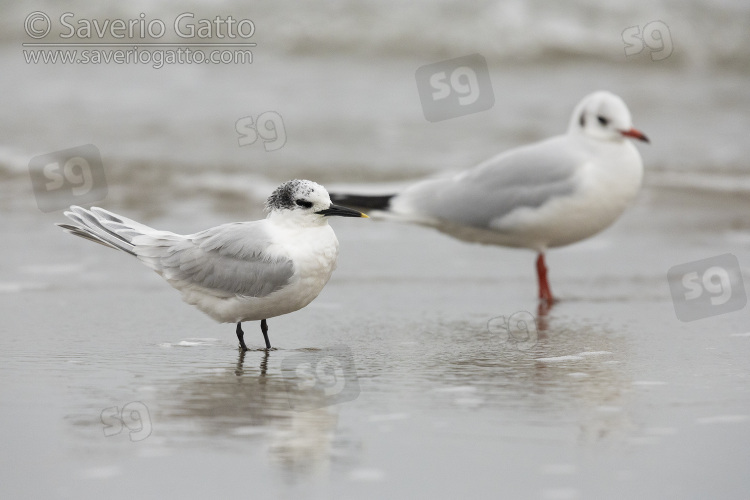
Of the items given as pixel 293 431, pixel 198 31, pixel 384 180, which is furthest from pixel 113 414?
pixel 198 31

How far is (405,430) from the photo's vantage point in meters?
3.30

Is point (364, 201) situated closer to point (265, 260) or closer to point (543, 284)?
point (543, 284)

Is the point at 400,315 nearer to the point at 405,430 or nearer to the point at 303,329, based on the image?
the point at 303,329

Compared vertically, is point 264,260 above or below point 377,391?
above

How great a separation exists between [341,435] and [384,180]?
670 centimetres
